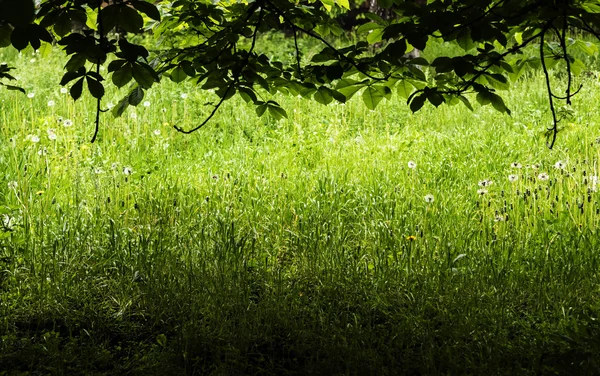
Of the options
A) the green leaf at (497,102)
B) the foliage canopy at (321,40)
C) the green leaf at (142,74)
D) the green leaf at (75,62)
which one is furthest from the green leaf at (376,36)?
the green leaf at (75,62)

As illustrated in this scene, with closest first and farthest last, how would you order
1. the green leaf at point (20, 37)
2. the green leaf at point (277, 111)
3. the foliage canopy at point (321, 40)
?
the green leaf at point (20, 37), the foliage canopy at point (321, 40), the green leaf at point (277, 111)

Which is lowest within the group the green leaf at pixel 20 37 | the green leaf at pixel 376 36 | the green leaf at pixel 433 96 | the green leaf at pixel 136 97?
the green leaf at pixel 433 96

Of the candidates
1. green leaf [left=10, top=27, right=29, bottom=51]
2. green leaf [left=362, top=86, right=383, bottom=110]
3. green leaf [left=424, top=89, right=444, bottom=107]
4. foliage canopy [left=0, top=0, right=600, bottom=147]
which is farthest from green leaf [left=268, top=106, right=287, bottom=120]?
green leaf [left=10, top=27, right=29, bottom=51]

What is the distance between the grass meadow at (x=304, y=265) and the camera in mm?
2715

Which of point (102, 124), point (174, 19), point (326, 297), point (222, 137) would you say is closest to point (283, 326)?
point (326, 297)

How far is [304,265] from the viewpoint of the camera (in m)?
3.39

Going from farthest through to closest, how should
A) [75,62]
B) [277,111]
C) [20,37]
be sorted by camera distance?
1. [277,111]
2. [75,62]
3. [20,37]

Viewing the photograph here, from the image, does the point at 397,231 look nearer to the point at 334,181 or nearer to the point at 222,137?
the point at 334,181

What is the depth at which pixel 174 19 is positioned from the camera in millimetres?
3025

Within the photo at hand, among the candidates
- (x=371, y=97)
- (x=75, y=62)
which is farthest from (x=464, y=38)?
(x=75, y=62)

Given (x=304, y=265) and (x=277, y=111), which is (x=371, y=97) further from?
(x=304, y=265)

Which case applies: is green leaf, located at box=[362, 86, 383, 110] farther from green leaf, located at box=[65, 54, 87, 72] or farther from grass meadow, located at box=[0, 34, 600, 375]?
green leaf, located at box=[65, 54, 87, 72]

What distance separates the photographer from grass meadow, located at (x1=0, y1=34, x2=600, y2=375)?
2.71 metres

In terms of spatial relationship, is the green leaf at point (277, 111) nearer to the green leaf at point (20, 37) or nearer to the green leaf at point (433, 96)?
the green leaf at point (433, 96)
